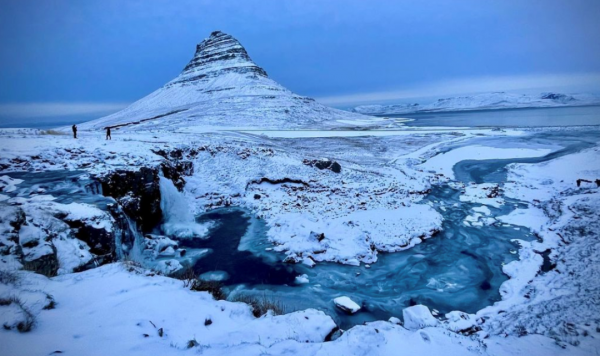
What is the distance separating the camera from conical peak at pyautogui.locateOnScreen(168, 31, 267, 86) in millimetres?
129000

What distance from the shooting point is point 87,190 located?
496 inches

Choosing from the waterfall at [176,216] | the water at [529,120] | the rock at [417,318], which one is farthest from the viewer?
the water at [529,120]

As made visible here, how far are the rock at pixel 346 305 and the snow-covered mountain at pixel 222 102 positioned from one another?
163 ft

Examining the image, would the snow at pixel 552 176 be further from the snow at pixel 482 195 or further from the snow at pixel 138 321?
the snow at pixel 138 321

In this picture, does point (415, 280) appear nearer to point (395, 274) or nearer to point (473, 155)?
point (395, 274)

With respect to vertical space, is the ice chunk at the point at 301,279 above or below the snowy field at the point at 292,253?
below

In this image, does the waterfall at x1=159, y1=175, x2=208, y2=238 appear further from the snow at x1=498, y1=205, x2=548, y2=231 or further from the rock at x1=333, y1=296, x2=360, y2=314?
the snow at x1=498, y1=205, x2=548, y2=231

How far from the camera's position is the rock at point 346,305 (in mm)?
9539

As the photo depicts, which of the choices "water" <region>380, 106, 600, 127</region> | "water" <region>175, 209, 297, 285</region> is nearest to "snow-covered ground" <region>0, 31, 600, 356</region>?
"water" <region>175, 209, 297, 285</region>

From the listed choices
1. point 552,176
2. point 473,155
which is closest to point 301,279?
point 552,176

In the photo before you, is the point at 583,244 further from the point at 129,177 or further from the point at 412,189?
the point at 129,177

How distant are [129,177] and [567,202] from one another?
2448 cm

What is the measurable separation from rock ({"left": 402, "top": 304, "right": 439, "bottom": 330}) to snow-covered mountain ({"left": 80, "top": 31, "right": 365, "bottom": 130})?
51616 millimetres

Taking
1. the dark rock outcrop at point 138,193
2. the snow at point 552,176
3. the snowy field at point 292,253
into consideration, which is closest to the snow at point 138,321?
the snowy field at point 292,253
